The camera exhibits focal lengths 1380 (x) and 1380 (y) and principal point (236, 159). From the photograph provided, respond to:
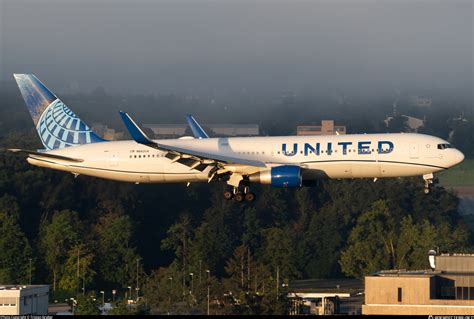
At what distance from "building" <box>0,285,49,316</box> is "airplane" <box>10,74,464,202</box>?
8749mm

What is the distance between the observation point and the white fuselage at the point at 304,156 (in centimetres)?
8319

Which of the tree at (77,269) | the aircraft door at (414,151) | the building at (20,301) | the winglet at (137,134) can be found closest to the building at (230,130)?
the tree at (77,269)

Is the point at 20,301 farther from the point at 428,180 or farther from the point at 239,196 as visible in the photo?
the point at 428,180

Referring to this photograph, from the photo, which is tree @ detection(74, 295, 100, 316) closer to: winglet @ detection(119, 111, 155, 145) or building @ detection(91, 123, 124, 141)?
winglet @ detection(119, 111, 155, 145)

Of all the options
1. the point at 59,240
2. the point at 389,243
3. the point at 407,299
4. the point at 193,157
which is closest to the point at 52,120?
the point at 193,157

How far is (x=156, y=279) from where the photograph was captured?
118m

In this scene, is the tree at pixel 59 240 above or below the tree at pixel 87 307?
above

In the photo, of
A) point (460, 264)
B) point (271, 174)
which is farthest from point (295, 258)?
point (271, 174)

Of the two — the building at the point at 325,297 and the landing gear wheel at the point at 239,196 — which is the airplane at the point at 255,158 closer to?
the landing gear wheel at the point at 239,196

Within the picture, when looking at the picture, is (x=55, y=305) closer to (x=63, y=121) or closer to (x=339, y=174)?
(x=63, y=121)

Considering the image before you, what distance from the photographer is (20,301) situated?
300ft

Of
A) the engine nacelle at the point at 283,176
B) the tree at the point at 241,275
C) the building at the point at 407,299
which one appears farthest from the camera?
the tree at the point at 241,275

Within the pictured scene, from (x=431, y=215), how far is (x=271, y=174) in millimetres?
97119

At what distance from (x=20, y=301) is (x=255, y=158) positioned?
18.9 m
